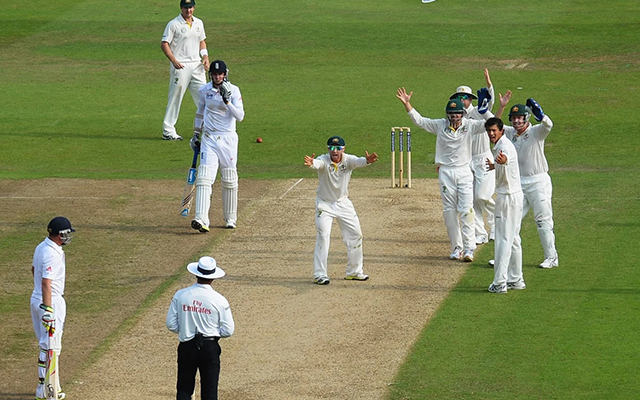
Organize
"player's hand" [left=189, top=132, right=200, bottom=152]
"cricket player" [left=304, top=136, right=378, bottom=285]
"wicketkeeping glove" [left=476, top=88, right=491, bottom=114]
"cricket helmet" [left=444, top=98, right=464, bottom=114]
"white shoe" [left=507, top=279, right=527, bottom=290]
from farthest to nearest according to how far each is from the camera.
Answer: "player's hand" [left=189, top=132, right=200, bottom=152]
"wicketkeeping glove" [left=476, top=88, right=491, bottom=114]
"cricket helmet" [left=444, top=98, right=464, bottom=114]
"cricket player" [left=304, top=136, right=378, bottom=285]
"white shoe" [left=507, top=279, right=527, bottom=290]

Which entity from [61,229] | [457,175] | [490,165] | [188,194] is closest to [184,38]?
[188,194]

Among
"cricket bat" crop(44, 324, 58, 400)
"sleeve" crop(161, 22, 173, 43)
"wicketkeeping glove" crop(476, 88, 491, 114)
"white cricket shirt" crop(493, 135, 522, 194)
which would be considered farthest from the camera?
"sleeve" crop(161, 22, 173, 43)

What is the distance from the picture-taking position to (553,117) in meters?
27.0

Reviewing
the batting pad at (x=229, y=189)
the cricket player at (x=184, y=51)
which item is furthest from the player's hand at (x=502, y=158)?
the cricket player at (x=184, y=51)

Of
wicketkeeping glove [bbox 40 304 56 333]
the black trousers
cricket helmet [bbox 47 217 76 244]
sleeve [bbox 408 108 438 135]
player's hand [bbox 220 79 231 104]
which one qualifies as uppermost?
player's hand [bbox 220 79 231 104]

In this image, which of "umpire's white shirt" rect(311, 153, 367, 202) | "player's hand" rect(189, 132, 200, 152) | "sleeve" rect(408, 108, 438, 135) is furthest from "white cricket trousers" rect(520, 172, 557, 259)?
"player's hand" rect(189, 132, 200, 152)

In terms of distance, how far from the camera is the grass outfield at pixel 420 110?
1355 centimetres

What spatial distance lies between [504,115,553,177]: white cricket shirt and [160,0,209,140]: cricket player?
30.6 ft

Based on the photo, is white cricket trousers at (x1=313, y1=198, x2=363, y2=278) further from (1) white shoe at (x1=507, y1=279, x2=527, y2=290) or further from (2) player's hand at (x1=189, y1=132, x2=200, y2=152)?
(2) player's hand at (x1=189, y1=132, x2=200, y2=152)

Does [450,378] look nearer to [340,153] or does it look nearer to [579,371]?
[579,371]

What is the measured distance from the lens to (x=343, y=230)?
53.2 ft

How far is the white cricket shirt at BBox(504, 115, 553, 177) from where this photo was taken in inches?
651

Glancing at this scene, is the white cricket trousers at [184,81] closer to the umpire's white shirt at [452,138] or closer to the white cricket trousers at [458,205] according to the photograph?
the umpire's white shirt at [452,138]

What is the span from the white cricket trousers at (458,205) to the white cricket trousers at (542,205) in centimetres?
82
